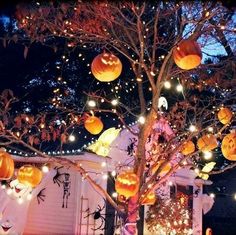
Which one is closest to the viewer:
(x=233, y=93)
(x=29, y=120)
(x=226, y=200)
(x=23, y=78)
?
(x=29, y=120)

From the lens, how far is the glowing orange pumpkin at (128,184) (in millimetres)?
8391

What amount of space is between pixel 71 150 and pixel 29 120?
3675 millimetres

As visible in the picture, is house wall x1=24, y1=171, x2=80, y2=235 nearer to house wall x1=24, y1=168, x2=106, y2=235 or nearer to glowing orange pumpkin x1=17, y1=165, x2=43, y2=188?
house wall x1=24, y1=168, x2=106, y2=235

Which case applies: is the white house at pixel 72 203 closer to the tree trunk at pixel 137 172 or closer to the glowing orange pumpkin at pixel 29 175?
the glowing orange pumpkin at pixel 29 175

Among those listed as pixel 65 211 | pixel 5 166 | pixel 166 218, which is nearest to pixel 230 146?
pixel 5 166

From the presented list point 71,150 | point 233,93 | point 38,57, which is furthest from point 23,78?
point 233,93

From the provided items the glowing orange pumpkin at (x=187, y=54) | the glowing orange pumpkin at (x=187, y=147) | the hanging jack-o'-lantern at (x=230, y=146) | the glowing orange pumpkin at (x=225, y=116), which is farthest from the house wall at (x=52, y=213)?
→ the glowing orange pumpkin at (x=187, y=54)

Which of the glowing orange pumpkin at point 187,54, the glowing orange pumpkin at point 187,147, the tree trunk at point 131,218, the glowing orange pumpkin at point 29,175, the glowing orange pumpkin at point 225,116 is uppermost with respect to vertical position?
the glowing orange pumpkin at point 187,54

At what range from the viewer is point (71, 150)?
12.2m

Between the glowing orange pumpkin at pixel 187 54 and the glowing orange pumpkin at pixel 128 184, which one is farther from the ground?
the glowing orange pumpkin at pixel 187 54

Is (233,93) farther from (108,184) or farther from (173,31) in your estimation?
(108,184)

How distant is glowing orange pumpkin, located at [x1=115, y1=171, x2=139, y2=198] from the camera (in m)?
8.39

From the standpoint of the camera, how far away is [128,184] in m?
8.40

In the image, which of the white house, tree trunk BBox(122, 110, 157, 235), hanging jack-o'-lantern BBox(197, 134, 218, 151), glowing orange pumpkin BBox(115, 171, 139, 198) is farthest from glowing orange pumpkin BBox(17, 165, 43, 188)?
hanging jack-o'-lantern BBox(197, 134, 218, 151)
